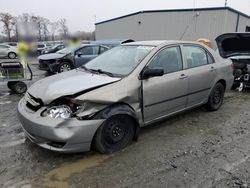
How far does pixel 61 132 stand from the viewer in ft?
8.95

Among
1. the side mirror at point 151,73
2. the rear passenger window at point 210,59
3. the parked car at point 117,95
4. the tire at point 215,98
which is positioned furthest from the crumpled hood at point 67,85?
the tire at point 215,98

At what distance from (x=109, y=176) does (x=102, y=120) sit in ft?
2.30

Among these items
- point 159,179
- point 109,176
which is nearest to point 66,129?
point 109,176

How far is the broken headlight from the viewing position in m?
2.82

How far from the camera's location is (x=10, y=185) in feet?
8.48

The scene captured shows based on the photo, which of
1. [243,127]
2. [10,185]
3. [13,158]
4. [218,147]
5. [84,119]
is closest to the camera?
[10,185]

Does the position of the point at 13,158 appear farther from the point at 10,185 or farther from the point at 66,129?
the point at 66,129

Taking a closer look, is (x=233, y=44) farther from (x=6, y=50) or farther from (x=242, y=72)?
(x=6, y=50)

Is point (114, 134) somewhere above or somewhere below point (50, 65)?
below

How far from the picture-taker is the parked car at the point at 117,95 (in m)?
2.83

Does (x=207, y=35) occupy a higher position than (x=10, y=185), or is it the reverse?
(x=207, y=35)

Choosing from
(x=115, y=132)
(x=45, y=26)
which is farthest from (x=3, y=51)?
(x=115, y=132)

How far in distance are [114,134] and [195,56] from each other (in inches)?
91.9

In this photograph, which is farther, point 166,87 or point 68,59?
point 68,59
